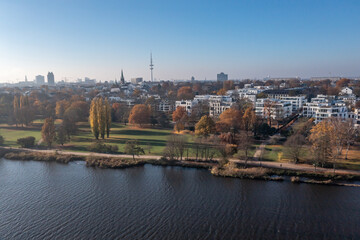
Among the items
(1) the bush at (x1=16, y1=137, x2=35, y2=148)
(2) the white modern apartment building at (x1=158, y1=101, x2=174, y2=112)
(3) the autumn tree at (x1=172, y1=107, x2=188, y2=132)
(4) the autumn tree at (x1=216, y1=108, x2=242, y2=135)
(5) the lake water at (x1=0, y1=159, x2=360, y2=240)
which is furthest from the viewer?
(2) the white modern apartment building at (x1=158, y1=101, x2=174, y2=112)

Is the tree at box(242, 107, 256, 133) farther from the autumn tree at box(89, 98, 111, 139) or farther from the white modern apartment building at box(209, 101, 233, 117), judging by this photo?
the autumn tree at box(89, 98, 111, 139)

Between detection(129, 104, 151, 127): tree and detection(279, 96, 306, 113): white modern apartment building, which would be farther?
detection(279, 96, 306, 113): white modern apartment building

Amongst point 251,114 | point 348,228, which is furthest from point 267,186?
point 251,114

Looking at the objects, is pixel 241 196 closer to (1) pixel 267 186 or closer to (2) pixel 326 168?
(1) pixel 267 186

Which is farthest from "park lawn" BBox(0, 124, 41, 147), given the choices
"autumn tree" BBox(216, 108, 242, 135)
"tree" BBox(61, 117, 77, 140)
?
"autumn tree" BBox(216, 108, 242, 135)

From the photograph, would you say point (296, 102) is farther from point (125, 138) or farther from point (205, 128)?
point (125, 138)

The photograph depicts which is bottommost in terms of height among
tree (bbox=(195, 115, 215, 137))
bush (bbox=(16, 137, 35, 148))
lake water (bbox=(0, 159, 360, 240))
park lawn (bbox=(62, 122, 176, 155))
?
lake water (bbox=(0, 159, 360, 240))

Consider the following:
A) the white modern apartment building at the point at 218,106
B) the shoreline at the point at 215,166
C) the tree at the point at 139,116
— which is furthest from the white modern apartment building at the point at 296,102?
the shoreline at the point at 215,166
